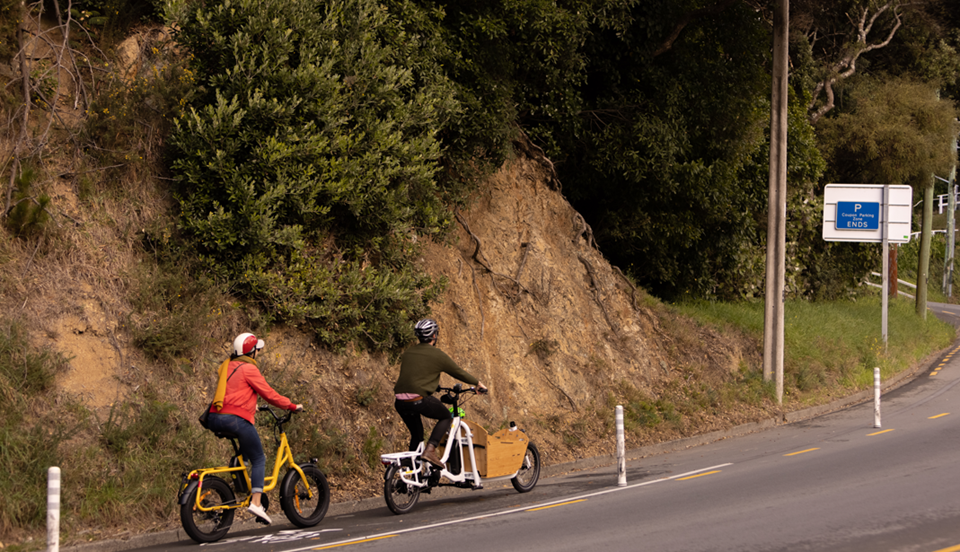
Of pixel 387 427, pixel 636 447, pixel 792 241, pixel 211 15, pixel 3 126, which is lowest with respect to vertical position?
pixel 636 447

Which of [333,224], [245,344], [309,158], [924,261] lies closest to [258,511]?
[245,344]

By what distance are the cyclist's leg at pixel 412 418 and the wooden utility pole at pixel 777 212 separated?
985 cm

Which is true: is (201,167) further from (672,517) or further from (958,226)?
(958,226)

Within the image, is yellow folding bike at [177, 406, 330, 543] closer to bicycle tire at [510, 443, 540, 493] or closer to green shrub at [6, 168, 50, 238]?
bicycle tire at [510, 443, 540, 493]

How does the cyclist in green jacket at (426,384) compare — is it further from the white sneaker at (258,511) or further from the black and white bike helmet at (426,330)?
the white sneaker at (258,511)

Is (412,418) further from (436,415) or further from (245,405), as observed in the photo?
(245,405)

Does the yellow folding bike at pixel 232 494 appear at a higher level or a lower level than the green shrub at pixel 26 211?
lower

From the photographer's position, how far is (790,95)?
2342cm

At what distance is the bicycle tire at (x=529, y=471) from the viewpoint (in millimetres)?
10125

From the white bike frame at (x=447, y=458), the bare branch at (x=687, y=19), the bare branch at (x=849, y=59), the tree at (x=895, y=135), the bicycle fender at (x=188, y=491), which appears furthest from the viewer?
the tree at (x=895, y=135)

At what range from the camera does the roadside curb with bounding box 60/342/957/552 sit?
7.83 m

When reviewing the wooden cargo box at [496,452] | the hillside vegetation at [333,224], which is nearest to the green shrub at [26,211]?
the hillside vegetation at [333,224]

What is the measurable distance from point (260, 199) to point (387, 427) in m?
3.49

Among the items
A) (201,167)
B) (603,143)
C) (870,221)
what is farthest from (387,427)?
(870,221)
